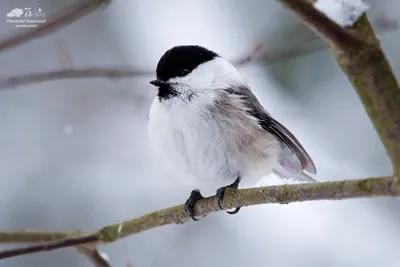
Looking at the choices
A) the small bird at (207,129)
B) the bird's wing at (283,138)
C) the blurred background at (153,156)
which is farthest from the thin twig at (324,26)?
the blurred background at (153,156)

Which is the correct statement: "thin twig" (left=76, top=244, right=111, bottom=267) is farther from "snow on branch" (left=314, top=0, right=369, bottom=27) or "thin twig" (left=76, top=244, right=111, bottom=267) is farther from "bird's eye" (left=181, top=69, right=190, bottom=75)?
"snow on branch" (left=314, top=0, right=369, bottom=27)

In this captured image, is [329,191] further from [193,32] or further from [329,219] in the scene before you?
[193,32]

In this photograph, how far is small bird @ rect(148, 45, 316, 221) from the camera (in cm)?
143

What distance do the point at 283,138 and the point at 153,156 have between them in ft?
4.39

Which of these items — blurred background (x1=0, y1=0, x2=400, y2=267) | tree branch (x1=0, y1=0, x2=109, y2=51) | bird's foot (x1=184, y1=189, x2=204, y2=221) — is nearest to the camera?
tree branch (x1=0, y1=0, x2=109, y2=51)

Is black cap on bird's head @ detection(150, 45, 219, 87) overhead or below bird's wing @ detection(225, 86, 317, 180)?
overhead

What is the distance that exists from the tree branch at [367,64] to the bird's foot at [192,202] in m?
0.82

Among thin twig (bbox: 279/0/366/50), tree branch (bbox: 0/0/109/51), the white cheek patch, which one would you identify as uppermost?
tree branch (bbox: 0/0/109/51)

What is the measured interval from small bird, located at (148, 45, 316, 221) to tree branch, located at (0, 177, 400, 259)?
7cm

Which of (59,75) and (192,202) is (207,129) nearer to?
(192,202)

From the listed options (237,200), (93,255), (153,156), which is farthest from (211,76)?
(153,156)

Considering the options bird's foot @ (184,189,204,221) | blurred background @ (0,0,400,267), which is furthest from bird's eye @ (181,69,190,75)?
blurred background @ (0,0,400,267)

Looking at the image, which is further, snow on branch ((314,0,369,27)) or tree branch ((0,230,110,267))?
tree branch ((0,230,110,267))

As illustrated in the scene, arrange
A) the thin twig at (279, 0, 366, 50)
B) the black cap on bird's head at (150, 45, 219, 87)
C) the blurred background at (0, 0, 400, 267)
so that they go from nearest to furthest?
the thin twig at (279, 0, 366, 50)
the black cap on bird's head at (150, 45, 219, 87)
the blurred background at (0, 0, 400, 267)
